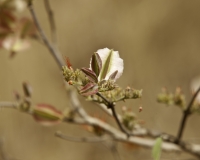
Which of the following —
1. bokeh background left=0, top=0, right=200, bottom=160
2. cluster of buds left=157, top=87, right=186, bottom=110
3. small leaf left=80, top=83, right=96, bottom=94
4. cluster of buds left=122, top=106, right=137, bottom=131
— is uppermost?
bokeh background left=0, top=0, right=200, bottom=160

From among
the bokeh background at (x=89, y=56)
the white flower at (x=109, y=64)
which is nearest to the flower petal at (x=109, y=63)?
the white flower at (x=109, y=64)

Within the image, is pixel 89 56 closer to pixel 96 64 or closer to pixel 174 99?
pixel 174 99

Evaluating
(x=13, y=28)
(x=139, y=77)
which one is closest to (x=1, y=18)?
(x=13, y=28)

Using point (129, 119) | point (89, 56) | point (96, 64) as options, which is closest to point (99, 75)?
point (96, 64)

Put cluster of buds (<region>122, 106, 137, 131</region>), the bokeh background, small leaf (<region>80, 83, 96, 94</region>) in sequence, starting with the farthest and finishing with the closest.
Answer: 1. the bokeh background
2. cluster of buds (<region>122, 106, 137, 131</region>)
3. small leaf (<region>80, 83, 96, 94</region>)

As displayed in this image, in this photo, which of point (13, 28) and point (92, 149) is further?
point (92, 149)

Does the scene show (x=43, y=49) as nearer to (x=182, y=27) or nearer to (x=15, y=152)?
(x=15, y=152)

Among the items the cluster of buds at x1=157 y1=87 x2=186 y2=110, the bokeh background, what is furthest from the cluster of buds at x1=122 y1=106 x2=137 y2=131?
the bokeh background

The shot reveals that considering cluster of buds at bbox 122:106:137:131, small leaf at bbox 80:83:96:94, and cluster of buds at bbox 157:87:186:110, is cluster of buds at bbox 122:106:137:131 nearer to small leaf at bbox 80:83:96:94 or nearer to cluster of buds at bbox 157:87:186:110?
cluster of buds at bbox 157:87:186:110
